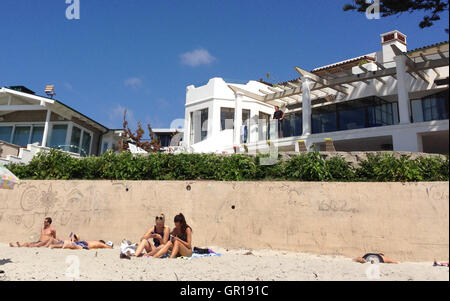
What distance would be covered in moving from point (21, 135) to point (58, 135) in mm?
2219

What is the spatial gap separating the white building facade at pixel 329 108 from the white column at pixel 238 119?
0.06 meters

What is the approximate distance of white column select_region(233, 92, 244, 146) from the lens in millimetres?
17062

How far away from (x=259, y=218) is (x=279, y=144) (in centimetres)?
886

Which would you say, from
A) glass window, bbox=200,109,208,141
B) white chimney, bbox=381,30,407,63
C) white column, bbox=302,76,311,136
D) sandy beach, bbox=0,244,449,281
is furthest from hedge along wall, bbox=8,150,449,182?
white chimney, bbox=381,30,407,63

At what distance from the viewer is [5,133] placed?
18.2 m

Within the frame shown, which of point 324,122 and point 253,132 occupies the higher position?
point 324,122

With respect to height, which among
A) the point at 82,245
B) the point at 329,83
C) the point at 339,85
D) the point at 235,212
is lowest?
the point at 82,245

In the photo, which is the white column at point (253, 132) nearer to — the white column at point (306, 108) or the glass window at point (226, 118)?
the glass window at point (226, 118)

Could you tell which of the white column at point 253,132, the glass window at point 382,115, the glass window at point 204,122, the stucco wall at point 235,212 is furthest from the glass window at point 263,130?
the stucco wall at point 235,212

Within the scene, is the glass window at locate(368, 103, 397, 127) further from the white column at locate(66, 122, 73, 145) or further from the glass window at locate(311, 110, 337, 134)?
the white column at locate(66, 122, 73, 145)

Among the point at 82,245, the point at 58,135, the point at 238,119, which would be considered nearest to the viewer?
the point at 82,245

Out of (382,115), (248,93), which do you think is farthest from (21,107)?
Result: (382,115)

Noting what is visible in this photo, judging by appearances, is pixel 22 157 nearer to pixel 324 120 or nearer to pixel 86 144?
pixel 86 144
